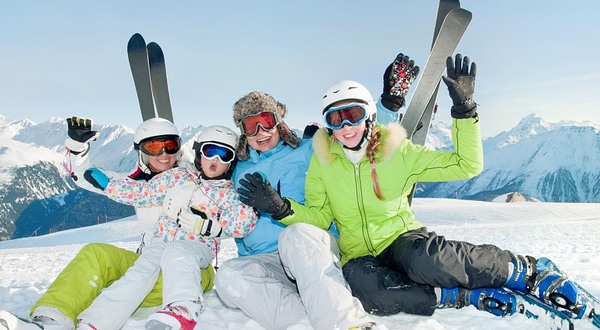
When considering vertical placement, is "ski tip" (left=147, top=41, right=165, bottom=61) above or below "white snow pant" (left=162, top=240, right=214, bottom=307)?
above

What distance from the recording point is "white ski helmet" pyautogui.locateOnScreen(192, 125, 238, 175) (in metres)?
3.57

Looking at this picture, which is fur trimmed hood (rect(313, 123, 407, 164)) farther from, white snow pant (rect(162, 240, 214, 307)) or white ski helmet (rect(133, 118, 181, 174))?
white ski helmet (rect(133, 118, 181, 174))

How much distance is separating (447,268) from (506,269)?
407mm

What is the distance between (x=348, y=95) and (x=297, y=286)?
4.89 feet

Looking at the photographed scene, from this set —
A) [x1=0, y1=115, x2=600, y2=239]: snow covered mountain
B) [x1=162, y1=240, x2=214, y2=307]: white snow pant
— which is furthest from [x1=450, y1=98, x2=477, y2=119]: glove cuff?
[x1=0, y1=115, x2=600, y2=239]: snow covered mountain

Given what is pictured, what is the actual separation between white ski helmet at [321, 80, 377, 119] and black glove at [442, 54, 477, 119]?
60cm

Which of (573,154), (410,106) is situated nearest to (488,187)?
(573,154)

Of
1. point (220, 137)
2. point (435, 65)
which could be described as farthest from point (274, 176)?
point (435, 65)

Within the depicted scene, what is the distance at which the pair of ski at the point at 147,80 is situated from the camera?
5.52 metres

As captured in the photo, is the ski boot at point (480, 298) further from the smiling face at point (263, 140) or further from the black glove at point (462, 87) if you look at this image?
the smiling face at point (263, 140)

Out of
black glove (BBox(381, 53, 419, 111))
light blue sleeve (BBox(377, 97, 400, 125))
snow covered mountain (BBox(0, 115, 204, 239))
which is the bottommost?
snow covered mountain (BBox(0, 115, 204, 239))

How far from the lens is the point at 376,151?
9.94 feet

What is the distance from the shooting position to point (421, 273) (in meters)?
2.60

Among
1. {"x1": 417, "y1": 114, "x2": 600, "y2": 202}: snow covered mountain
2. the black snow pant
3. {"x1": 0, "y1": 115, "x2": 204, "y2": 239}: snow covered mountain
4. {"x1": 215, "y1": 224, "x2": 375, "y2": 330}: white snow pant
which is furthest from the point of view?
{"x1": 417, "y1": 114, "x2": 600, "y2": 202}: snow covered mountain
